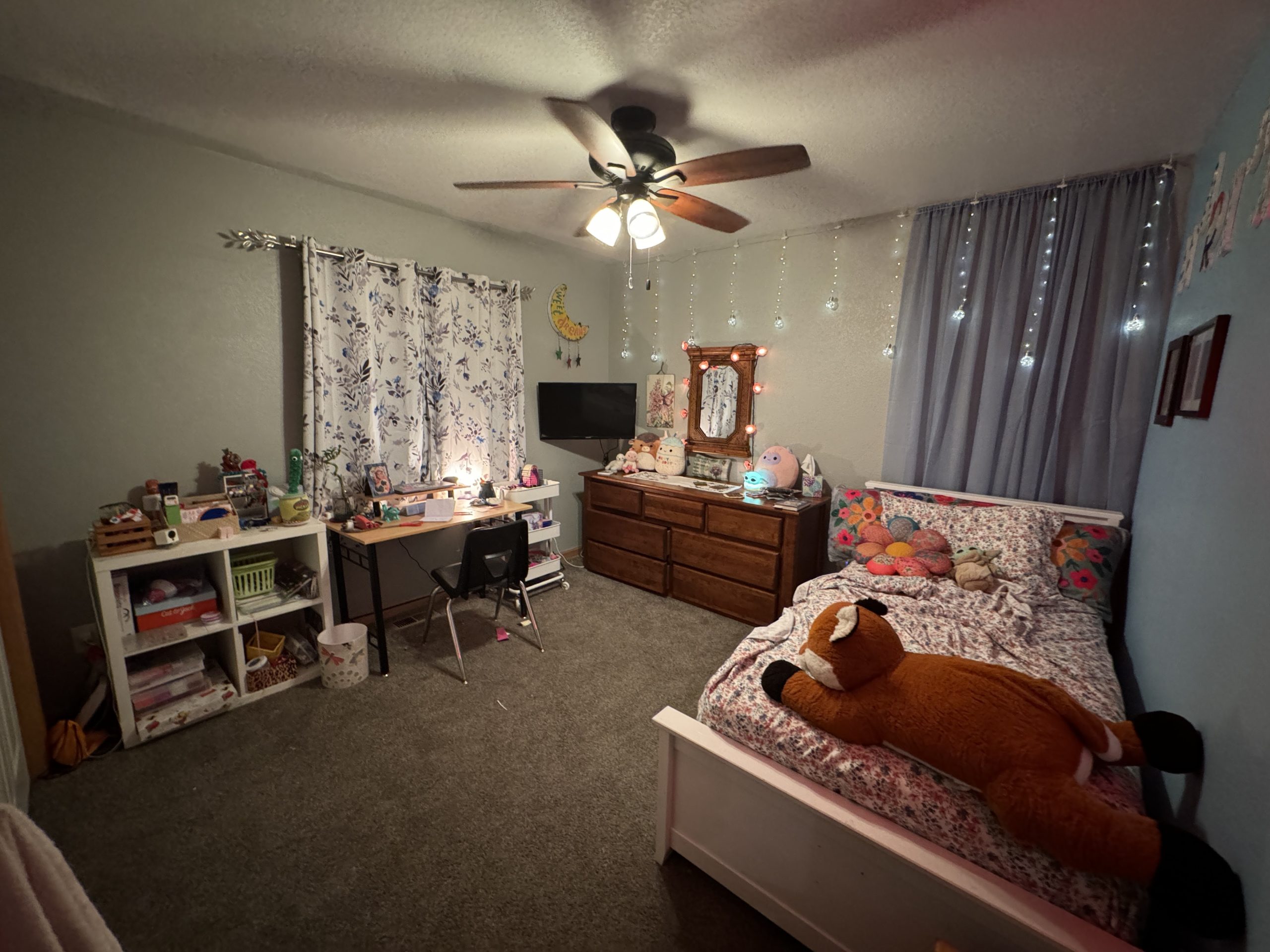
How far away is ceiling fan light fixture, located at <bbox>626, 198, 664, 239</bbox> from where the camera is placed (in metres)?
1.81

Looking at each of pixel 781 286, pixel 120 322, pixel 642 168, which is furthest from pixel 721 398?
pixel 120 322

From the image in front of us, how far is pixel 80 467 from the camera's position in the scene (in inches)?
80.0

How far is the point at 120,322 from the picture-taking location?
2.05 metres

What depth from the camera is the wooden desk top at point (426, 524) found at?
2387 mm

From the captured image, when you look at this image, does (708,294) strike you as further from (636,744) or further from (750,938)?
(750,938)

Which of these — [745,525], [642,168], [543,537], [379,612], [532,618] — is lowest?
[532,618]

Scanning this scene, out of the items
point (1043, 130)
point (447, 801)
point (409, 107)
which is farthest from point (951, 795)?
point (409, 107)

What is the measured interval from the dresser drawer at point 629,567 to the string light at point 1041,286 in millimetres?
2260

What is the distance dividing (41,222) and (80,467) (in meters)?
0.93

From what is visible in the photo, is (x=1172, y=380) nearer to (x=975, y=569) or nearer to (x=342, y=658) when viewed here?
(x=975, y=569)

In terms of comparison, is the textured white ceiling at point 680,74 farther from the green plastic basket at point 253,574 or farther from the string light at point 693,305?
the green plastic basket at point 253,574

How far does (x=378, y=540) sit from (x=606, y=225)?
173 centimetres

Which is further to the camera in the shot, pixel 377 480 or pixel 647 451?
pixel 647 451

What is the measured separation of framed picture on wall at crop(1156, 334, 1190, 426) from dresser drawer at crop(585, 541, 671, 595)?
2447 millimetres
